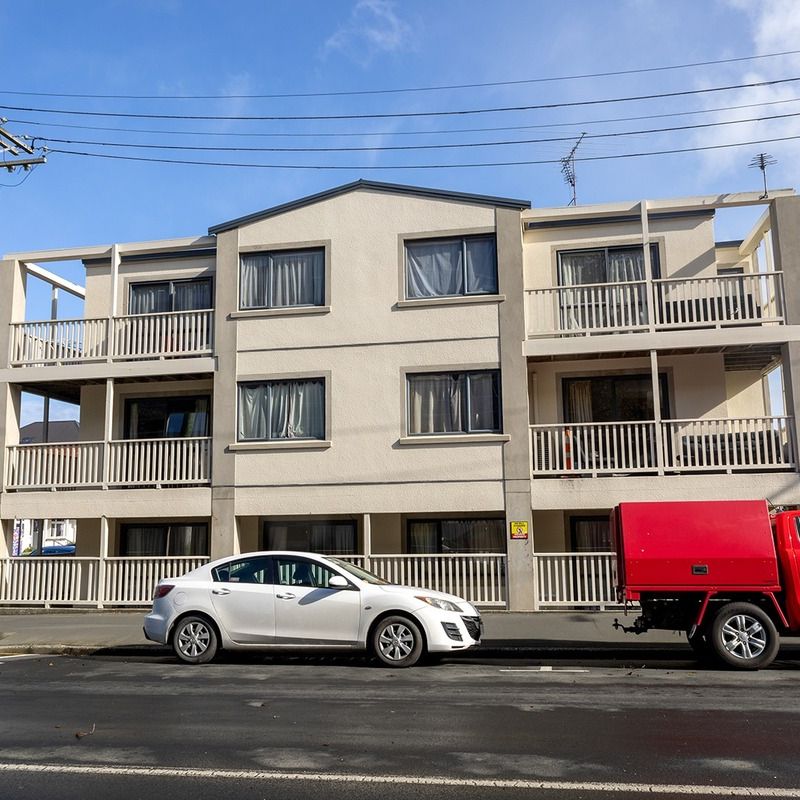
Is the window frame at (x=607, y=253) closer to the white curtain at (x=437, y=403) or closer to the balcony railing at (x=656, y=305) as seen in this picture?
the balcony railing at (x=656, y=305)

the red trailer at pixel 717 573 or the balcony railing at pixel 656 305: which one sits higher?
the balcony railing at pixel 656 305

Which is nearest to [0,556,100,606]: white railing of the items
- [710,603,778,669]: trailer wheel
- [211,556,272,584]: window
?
[211,556,272,584]: window

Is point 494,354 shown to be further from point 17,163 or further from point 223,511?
point 17,163

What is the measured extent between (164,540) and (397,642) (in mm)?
10504

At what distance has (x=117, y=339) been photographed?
19641 millimetres

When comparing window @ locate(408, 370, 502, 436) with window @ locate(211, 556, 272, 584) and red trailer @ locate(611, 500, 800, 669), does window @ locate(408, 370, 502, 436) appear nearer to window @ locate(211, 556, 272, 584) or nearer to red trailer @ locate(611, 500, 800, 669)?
red trailer @ locate(611, 500, 800, 669)

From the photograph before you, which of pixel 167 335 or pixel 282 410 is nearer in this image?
pixel 282 410

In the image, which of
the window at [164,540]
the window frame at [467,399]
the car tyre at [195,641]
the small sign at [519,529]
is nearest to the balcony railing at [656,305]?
the window frame at [467,399]

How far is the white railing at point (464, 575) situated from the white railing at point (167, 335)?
5979 mm

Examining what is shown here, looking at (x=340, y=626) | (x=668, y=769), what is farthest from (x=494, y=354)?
(x=668, y=769)

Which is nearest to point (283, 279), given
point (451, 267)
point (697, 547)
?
point (451, 267)

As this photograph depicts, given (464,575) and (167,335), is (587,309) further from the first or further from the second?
(167,335)

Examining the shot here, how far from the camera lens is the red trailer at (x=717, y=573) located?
10828 millimetres

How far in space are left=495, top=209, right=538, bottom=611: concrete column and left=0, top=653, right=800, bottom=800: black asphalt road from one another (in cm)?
547
